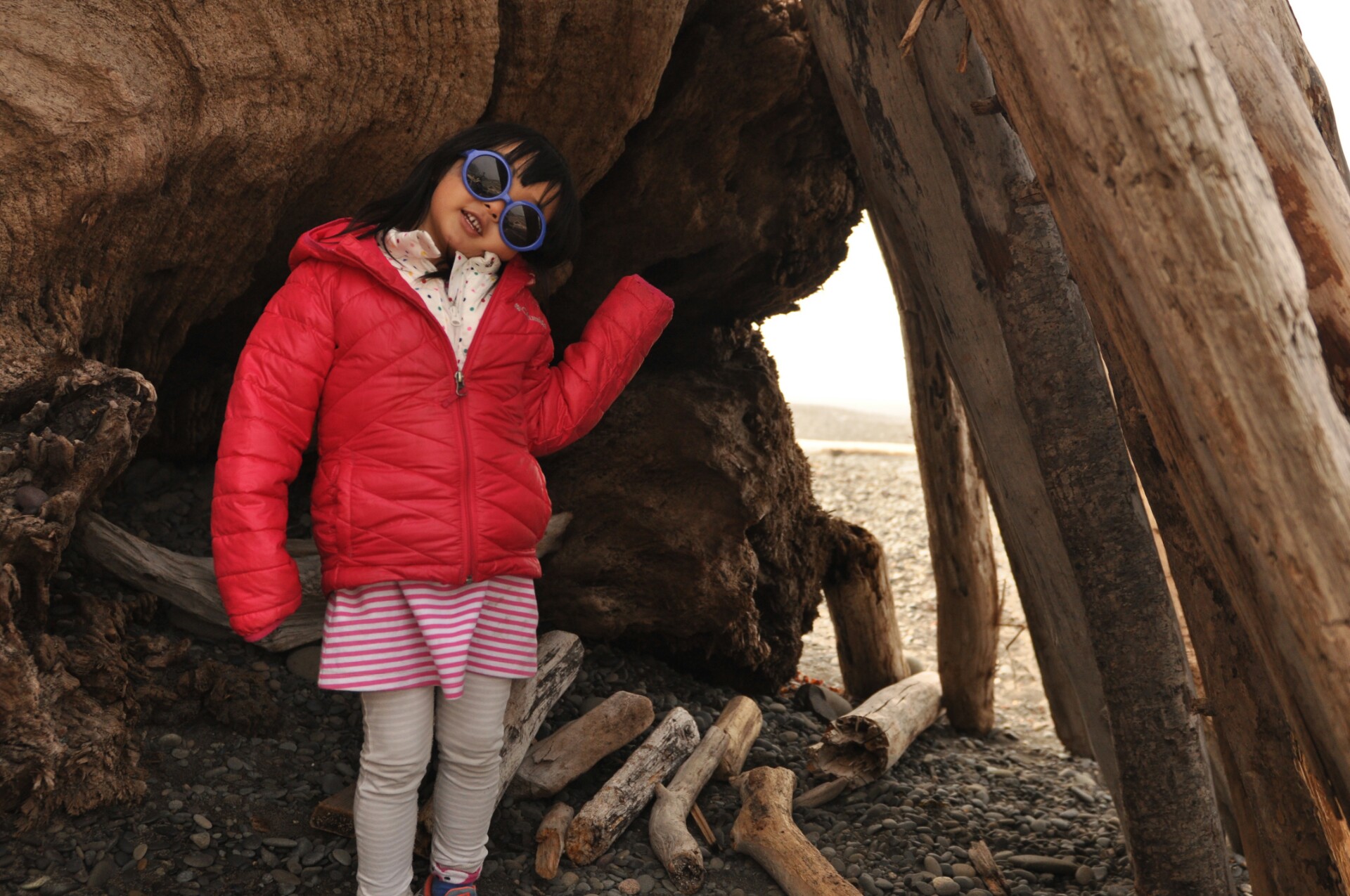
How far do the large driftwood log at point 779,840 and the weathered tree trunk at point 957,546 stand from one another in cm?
177

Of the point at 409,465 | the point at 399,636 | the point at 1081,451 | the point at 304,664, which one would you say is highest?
the point at 1081,451

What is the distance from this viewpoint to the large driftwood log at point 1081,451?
2.85 metres

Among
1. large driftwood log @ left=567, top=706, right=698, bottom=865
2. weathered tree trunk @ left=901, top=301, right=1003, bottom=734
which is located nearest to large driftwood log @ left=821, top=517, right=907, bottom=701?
weathered tree trunk @ left=901, top=301, right=1003, bottom=734

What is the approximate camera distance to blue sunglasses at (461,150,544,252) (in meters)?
2.44

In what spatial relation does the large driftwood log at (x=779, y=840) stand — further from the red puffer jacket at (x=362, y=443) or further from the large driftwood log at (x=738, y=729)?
the red puffer jacket at (x=362, y=443)

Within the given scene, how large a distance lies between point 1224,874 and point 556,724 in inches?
83.1

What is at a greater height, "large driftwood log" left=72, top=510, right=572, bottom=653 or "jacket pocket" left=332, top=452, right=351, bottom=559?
"jacket pocket" left=332, top=452, right=351, bottom=559

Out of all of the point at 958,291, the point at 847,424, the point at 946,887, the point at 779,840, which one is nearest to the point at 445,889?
the point at 779,840

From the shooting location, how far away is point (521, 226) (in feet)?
8.23

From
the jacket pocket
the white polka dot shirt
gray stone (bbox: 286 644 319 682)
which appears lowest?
gray stone (bbox: 286 644 319 682)

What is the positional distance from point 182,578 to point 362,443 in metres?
1.19

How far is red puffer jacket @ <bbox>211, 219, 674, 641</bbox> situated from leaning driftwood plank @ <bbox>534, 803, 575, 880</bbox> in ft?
2.93

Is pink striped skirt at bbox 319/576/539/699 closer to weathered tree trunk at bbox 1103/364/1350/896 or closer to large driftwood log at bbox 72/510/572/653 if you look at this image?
large driftwood log at bbox 72/510/572/653

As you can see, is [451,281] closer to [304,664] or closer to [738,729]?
[304,664]
